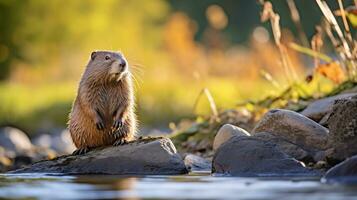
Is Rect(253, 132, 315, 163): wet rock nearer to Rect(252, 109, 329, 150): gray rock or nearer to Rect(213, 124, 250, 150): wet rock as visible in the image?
Rect(252, 109, 329, 150): gray rock

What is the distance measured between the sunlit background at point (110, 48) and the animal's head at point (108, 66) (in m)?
9.85

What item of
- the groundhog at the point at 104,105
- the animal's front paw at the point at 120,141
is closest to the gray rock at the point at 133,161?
the animal's front paw at the point at 120,141

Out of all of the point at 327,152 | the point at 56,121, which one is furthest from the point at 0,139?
the point at 327,152

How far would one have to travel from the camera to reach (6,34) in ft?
80.8

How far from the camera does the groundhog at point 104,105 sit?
8266mm

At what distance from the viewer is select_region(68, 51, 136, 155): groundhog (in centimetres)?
827

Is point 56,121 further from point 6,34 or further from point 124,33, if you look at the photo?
point 124,33

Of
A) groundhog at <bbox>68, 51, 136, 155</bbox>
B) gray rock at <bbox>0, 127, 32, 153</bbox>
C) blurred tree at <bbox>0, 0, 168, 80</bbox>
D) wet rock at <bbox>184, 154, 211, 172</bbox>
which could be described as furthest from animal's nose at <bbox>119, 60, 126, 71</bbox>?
blurred tree at <bbox>0, 0, 168, 80</bbox>

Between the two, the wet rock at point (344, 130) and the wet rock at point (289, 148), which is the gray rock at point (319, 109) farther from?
the wet rock at point (344, 130)

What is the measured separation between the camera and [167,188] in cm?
650

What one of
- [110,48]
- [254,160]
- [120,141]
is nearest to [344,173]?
[254,160]

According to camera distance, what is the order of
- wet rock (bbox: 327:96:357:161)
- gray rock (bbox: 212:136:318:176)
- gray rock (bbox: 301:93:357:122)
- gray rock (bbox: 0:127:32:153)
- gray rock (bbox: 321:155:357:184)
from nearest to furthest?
gray rock (bbox: 321:155:357:184) < wet rock (bbox: 327:96:357:161) < gray rock (bbox: 212:136:318:176) < gray rock (bbox: 301:93:357:122) < gray rock (bbox: 0:127:32:153)

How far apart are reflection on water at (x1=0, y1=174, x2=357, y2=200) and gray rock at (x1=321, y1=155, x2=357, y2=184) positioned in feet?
0.39

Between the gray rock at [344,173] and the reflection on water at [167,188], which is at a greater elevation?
the reflection on water at [167,188]
